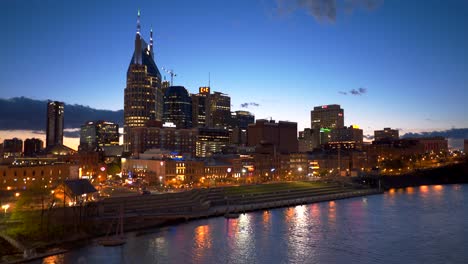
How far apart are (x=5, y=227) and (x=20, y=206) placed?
9.39 metres

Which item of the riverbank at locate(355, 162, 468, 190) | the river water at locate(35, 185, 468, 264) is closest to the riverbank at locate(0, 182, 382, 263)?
the river water at locate(35, 185, 468, 264)

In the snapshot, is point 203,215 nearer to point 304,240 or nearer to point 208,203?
point 208,203

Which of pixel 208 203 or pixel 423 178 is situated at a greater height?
pixel 423 178

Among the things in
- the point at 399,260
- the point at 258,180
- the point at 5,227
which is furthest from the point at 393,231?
the point at 258,180

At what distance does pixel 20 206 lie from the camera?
5516 centimetres

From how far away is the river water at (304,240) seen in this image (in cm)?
4403

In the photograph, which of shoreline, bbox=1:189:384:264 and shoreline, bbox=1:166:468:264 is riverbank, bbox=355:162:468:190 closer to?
shoreline, bbox=1:166:468:264

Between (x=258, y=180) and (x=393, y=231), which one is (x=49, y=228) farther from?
(x=258, y=180)

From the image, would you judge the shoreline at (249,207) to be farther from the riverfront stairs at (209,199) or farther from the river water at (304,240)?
the river water at (304,240)

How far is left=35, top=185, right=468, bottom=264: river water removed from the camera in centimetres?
4403

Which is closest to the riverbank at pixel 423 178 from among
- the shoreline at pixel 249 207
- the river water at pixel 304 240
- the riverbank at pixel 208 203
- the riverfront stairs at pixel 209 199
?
the shoreline at pixel 249 207

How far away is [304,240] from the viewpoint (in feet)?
172

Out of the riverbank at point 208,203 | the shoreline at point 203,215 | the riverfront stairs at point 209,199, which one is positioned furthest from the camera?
the riverfront stairs at point 209,199

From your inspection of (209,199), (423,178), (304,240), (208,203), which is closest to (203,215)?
(208,203)
